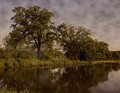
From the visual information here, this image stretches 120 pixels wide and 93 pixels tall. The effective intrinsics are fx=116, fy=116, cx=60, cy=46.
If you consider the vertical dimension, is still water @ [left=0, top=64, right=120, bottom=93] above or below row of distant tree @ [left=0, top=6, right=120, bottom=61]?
below

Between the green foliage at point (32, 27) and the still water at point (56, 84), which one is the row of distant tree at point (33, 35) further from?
the still water at point (56, 84)

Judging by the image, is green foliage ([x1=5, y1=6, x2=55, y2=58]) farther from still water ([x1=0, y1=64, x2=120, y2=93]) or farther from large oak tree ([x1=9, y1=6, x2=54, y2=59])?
still water ([x1=0, y1=64, x2=120, y2=93])

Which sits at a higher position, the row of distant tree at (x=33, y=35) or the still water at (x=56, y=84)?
the row of distant tree at (x=33, y=35)

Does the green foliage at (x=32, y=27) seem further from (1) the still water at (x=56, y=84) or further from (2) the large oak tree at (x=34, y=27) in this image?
(1) the still water at (x=56, y=84)

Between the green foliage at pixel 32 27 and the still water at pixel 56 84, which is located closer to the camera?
the still water at pixel 56 84

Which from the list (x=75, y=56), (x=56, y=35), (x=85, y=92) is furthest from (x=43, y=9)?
(x=85, y=92)

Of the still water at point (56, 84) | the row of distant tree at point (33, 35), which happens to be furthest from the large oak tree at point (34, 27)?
the still water at point (56, 84)

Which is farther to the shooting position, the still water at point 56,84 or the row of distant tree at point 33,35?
the row of distant tree at point 33,35

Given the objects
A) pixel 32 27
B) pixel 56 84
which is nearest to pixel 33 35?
pixel 32 27

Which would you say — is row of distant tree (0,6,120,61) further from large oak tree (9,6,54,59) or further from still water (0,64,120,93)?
still water (0,64,120,93)

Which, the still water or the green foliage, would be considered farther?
the green foliage

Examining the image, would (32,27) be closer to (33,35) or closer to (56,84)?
(33,35)

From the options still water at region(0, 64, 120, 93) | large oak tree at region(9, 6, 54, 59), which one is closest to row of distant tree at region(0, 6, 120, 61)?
large oak tree at region(9, 6, 54, 59)

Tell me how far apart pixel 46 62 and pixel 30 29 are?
9620mm
